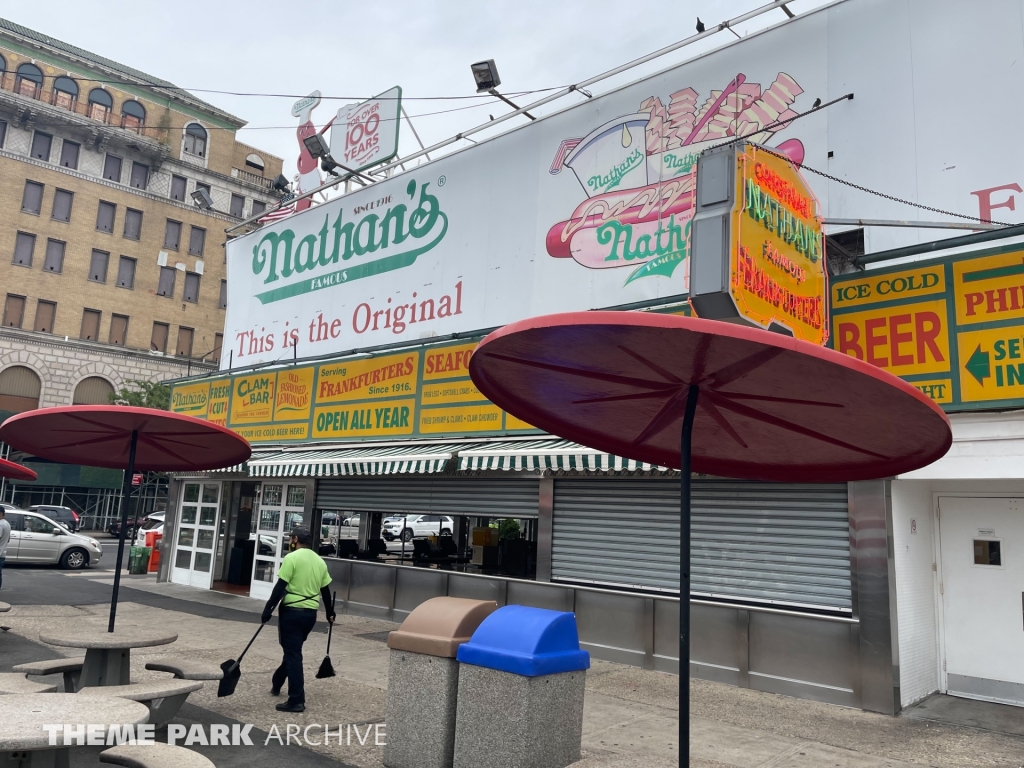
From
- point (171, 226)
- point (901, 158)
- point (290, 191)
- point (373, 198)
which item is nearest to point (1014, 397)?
point (901, 158)

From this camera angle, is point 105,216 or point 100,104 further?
point 100,104

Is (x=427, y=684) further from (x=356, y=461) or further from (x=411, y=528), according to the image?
(x=411, y=528)

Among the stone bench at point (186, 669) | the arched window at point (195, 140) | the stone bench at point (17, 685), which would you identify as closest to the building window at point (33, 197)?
the arched window at point (195, 140)

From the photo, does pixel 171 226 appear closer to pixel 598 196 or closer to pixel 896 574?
pixel 598 196

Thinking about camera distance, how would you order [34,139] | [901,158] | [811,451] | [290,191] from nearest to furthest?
[811,451] → [901,158] → [290,191] → [34,139]

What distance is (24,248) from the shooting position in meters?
41.3

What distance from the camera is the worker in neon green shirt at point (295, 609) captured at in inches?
281

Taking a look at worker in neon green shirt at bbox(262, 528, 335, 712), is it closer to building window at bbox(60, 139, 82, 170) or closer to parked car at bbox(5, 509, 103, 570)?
parked car at bbox(5, 509, 103, 570)

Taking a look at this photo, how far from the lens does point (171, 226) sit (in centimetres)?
4744

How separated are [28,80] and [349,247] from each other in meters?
37.4

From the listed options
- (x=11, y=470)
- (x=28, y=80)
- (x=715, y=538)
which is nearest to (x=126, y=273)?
(x=28, y=80)

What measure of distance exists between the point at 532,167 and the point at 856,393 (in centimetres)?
1074

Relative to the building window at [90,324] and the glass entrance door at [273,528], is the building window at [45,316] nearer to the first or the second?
the building window at [90,324]

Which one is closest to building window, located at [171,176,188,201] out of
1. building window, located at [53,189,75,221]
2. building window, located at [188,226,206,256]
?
building window, located at [188,226,206,256]
